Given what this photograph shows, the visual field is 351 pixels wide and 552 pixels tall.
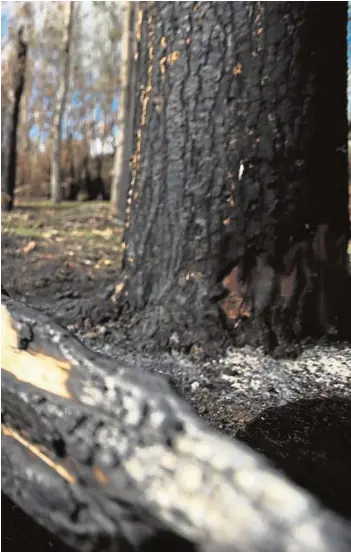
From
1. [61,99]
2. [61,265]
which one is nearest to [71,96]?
[61,99]

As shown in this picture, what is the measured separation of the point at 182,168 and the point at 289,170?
289 mm

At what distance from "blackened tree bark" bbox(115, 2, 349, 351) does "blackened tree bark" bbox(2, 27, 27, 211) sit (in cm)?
471

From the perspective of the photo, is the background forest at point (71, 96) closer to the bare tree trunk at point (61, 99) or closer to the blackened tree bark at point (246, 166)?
the bare tree trunk at point (61, 99)

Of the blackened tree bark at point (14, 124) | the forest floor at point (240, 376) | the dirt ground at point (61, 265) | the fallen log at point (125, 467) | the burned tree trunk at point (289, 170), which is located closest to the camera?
the fallen log at point (125, 467)

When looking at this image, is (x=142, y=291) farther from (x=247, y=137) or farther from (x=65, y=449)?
(x=65, y=449)

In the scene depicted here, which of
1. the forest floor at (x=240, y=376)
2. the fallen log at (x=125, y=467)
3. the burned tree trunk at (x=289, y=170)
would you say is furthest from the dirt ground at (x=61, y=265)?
the fallen log at (x=125, y=467)

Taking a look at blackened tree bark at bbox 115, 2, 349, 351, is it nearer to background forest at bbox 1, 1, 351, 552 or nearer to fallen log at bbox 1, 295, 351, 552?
background forest at bbox 1, 1, 351, 552

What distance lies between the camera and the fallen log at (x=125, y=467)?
1.72ft

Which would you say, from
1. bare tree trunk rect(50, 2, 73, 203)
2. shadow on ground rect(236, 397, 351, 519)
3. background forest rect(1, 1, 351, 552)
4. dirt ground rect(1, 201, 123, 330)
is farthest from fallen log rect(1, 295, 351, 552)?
bare tree trunk rect(50, 2, 73, 203)

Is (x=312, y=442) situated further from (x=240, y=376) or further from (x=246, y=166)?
(x=246, y=166)

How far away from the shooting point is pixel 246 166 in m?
1.52

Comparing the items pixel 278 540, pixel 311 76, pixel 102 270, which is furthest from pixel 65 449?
pixel 102 270

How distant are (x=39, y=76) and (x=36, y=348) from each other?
36.1ft

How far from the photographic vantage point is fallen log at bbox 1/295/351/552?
52 cm
